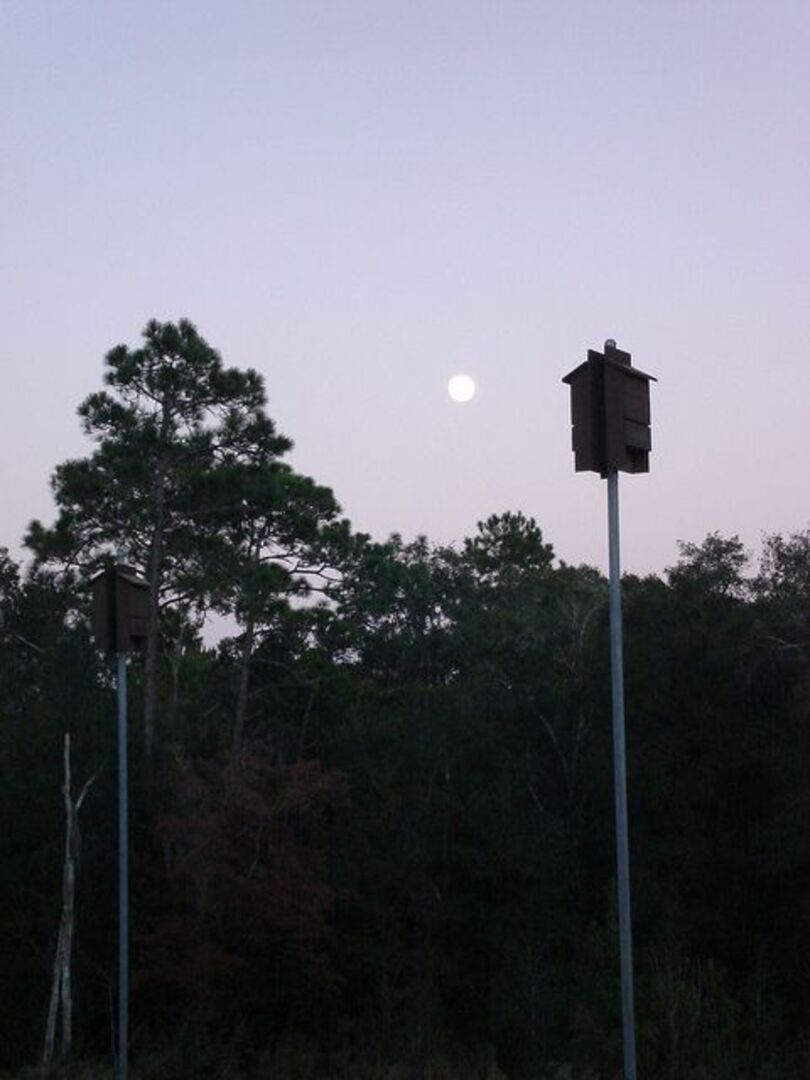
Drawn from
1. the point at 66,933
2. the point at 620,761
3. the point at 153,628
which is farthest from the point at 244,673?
the point at 620,761

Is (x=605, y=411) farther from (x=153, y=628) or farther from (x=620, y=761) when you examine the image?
(x=153, y=628)

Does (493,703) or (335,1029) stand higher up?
(493,703)

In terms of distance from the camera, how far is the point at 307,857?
32812mm

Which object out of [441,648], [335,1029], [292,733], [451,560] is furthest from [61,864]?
[451,560]

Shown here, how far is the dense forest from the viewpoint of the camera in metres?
31.0

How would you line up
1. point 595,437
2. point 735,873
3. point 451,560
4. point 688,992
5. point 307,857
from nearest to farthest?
point 595,437 < point 688,992 < point 307,857 < point 735,873 < point 451,560

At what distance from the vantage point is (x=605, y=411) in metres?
11.0

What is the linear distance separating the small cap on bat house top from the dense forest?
16074 mm

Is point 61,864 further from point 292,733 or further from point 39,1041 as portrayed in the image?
point 292,733

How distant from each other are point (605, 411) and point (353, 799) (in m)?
27.1

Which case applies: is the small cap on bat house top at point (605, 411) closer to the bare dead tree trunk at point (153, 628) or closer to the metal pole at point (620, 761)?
the metal pole at point (620, 761)

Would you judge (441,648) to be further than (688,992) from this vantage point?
Yes

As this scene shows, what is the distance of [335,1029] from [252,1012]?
1.98 meters

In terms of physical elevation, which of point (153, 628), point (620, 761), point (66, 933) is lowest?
point (66, 933)
